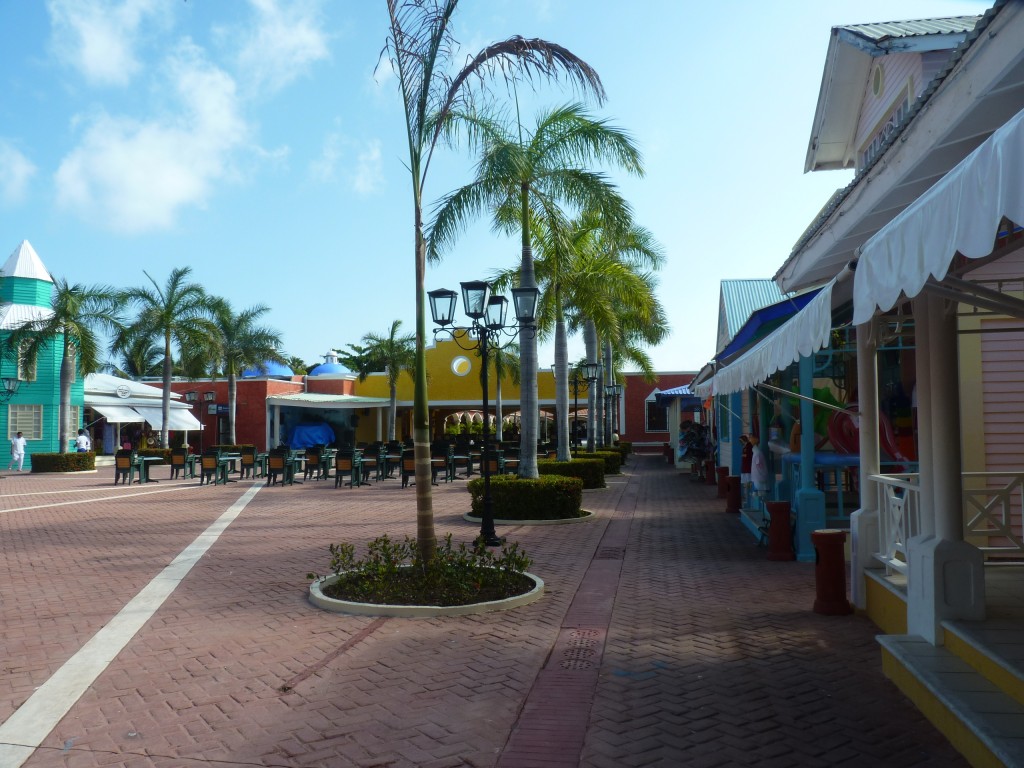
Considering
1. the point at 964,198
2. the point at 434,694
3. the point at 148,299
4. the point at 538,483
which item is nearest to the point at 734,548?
the point at 538,483

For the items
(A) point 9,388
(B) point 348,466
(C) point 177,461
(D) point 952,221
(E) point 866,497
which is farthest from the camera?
(A) point 9,388

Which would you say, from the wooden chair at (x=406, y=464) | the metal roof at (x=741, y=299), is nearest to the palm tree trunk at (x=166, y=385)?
the wooden chair at (x=406, y=464)

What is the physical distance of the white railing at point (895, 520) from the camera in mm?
5695

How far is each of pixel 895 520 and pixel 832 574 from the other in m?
0.89

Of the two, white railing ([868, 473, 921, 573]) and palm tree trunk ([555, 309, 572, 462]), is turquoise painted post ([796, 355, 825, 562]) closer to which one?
white railing ([868, 473, 921, 573])

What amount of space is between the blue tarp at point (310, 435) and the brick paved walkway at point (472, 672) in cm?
3206

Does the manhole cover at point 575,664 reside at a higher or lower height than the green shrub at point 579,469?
lower

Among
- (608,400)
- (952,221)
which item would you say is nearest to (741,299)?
(608,400)

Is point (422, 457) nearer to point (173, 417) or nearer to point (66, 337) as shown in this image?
point (66, 337)

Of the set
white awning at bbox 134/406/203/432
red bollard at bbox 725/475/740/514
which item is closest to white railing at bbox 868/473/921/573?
red bollard at bbox 725/475/740/514

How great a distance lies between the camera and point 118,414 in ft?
117

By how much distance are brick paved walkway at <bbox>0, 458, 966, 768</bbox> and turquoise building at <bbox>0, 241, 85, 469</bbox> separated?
999 inches

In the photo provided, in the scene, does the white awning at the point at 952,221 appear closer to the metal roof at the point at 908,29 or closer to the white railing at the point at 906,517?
the white railing at the point at 906,517

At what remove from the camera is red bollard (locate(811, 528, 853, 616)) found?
21.5 feet
